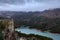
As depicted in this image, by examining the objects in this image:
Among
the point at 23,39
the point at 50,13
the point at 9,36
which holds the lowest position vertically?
the point at 50,13

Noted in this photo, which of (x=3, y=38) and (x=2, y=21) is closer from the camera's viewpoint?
(x=3, y=38)

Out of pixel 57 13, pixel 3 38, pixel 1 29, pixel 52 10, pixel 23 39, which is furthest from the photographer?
pixel 52 10

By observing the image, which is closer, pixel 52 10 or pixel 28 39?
pixel 28 39

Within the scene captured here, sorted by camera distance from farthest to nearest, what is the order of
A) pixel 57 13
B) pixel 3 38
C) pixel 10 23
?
pixel 57 13
pixel 10 23
pixel 3 38

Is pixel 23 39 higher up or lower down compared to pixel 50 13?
higher up

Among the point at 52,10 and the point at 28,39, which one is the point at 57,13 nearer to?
the point at 52,10

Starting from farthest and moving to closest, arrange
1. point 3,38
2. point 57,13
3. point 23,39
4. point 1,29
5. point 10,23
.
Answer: point 57,13
point 23,39
point 10,23
point 1,29
point 3,38

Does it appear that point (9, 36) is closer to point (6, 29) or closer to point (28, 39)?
point (6, 29)

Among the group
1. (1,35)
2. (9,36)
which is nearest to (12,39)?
(9,36)

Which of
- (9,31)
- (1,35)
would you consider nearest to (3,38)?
(1,35)
